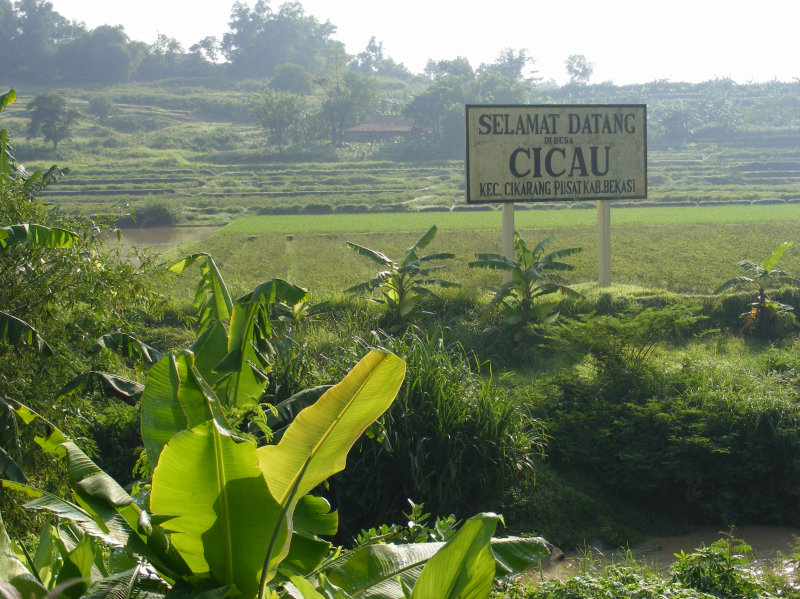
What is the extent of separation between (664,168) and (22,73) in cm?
7040

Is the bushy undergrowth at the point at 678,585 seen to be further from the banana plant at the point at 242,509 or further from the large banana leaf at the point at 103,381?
the large banana leaf at the point at 103,381

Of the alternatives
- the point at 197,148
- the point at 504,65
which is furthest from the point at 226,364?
the point at 504,65

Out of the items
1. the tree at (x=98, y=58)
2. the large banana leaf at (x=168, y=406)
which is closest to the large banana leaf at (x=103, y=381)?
the large banana leaf at (x=168, y=406)

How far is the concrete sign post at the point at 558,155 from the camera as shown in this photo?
11336 millimetres

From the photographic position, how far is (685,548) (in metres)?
5.86

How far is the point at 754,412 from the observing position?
261 inches

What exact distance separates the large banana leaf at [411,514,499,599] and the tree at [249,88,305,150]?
56.0 meters

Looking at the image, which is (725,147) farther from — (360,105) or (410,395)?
(410,395)

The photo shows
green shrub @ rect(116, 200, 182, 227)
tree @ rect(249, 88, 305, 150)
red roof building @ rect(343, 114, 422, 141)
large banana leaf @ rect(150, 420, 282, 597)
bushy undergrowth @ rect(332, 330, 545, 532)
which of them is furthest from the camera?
red roof building @ rect(343, 114, 422, 141)

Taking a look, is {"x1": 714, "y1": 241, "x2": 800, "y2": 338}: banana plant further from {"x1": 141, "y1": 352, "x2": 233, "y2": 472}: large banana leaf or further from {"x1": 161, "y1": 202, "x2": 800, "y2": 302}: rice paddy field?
{"x1": 141, "y1": 352, "x2": 233, "y2": 472}: large banana leaf

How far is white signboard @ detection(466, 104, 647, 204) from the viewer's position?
11.3 meters

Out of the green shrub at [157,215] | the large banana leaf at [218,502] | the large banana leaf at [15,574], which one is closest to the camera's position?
the large banana leaf at [15,574]

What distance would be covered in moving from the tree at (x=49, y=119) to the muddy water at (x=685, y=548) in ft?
169

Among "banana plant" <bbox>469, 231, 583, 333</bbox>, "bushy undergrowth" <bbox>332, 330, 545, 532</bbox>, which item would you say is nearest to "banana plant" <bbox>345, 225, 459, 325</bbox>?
"banana plant" <bbox>469, 231, 583, 333</bbox>
